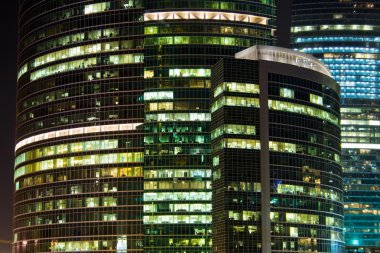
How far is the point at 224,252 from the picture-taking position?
200 m

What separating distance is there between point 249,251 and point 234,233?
5296 millimetres

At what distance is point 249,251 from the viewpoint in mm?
199875

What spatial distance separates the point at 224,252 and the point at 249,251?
563cm

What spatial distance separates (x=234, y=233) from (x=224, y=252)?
481cm

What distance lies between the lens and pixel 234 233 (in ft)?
655
